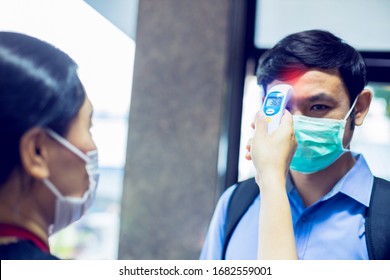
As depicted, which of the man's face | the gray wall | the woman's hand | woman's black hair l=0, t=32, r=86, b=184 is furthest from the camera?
the gray wall

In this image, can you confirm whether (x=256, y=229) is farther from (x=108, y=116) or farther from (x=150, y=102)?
(x=150, y=102)

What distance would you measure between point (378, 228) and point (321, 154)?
0.59 ft

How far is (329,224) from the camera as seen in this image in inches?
34.4

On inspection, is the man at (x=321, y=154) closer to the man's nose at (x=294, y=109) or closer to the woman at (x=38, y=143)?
the man's nose at (x=294, y=109)

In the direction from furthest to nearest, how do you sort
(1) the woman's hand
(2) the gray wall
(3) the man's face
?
(2) the gray wall
(3) the man's face
(1) the woman's hand

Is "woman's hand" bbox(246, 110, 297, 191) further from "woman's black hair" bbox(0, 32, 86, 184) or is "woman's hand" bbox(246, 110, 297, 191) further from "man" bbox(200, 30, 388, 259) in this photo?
"woman's black hair" bbox(0, 32, 86, 184)

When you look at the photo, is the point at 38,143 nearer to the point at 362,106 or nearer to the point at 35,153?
the point at 35,153

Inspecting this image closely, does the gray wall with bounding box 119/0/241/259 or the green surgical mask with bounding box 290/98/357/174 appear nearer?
the green surgical mask with bounding box 290/98/357/174

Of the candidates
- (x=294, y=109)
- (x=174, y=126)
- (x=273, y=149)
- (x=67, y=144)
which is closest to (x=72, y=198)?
(x=67, y=144)

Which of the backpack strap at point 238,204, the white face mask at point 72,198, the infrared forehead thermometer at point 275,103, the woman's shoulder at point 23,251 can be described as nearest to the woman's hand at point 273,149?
the infrared forehead thermometer at point 275,103

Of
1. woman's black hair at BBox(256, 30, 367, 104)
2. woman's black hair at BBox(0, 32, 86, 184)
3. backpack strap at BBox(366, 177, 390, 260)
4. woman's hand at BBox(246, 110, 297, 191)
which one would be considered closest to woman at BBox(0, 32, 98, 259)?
woman's black hair at BBox(0, 32, 86, 184)

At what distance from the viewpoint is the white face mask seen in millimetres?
713

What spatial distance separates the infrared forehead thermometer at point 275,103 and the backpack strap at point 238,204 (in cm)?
19

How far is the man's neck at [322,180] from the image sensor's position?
0.92 meters
